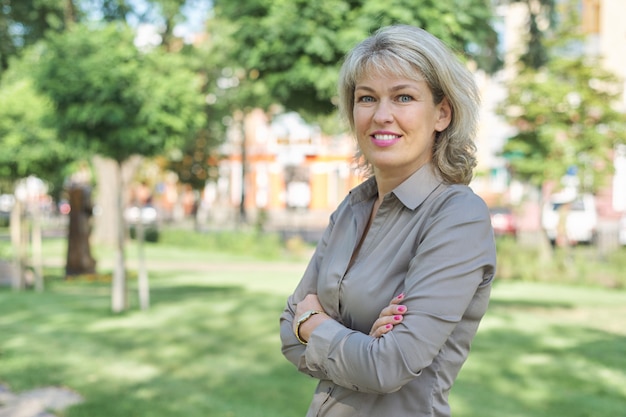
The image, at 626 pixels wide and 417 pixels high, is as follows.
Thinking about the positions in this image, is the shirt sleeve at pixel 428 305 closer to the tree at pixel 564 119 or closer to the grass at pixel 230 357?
the grass at pixel 230 357

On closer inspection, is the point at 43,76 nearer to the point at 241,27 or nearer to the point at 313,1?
the point at 241,27

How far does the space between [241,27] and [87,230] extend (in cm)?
887

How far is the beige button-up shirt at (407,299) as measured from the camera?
1915 mm

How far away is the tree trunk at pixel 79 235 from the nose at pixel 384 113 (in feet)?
50.8

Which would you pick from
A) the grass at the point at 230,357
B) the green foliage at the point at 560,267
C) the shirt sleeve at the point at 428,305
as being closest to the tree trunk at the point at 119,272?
the grass at the point at 230,357

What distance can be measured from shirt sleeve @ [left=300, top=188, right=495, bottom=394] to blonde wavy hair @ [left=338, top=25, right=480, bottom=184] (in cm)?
19

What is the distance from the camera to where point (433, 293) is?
6.28ft

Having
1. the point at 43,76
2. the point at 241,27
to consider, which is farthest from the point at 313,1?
the point at 43,76

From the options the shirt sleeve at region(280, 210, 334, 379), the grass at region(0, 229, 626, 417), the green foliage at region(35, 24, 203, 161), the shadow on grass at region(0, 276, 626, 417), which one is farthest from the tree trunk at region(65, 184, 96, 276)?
the shirt sleeve at region(280, 210, 334, 379)

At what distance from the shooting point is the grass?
227 inches

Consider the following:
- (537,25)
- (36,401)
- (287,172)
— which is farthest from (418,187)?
(287,172)

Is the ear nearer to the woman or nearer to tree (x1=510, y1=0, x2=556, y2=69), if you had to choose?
the woman

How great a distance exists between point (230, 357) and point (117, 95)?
178 inches

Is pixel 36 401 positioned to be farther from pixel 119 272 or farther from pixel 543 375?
pixel 119 272
